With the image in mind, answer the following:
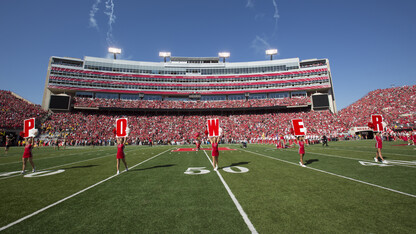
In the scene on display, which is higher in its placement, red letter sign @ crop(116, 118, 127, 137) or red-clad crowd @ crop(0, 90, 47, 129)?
red-clad crowd @ crop(0, 90, 47, 129)

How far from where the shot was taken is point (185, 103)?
5750cm

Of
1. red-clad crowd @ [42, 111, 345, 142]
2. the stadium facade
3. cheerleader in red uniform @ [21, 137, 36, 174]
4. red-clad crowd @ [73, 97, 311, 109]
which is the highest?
the stadium facade

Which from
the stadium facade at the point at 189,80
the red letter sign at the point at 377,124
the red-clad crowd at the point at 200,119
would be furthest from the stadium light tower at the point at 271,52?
the red letter sign at the point at 377,124

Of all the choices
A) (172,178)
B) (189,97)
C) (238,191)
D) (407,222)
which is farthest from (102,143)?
(407,222)

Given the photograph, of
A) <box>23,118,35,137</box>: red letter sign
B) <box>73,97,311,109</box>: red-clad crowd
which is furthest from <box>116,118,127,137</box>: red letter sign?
<box>73,97,311,109</box>: red-clad crowd

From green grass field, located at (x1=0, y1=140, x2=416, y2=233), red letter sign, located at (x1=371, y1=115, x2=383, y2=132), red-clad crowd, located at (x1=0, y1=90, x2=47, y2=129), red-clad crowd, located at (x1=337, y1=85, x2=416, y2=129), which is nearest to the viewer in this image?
green grass field, located at (x1=0, y1=140, x2=416, y2=233)

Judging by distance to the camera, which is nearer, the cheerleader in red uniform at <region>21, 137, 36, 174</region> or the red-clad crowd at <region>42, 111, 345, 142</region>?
the cheerleader in red uniform at <region>21, 137, 36, 174</region>

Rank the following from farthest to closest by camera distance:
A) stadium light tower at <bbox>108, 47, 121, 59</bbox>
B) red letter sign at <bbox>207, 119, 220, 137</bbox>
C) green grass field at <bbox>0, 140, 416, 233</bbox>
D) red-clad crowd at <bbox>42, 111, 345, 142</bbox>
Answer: stadium light tower at <bbox>108, 47, 121, 59</bbox> → red-clad crowd at <bbox>42, 111, 345, 142</bbox> → red letter sign at <bbox>207, 119, 220, 137</bbox> → green grass field at <bbox>0, 140, 416, 233</bbox>

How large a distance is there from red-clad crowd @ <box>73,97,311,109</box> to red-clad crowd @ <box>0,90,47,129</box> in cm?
897

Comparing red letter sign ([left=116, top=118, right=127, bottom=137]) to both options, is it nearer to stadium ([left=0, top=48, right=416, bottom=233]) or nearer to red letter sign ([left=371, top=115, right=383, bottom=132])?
stadium ([left=0, top=48, right=416, bottom=233])

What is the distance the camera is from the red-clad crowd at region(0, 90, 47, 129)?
37838 millimetres

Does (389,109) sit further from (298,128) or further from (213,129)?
(213,129)

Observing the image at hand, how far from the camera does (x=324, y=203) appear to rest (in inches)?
179

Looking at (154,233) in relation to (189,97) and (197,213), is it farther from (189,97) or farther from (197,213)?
(189,97)
